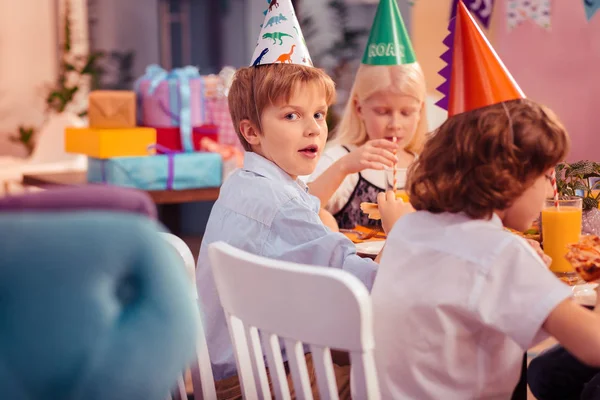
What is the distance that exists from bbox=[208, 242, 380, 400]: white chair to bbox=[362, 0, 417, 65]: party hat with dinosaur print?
1.20m

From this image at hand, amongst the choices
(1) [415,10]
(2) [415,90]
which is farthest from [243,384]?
(1) [415,10]

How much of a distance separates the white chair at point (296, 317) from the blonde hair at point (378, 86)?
52.5 inches

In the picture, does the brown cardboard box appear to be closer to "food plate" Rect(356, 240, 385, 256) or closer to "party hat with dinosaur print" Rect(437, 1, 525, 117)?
"food plate" Rect(356, 240, 385, 256)

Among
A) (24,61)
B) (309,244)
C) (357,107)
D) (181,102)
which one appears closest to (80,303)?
(309,244)

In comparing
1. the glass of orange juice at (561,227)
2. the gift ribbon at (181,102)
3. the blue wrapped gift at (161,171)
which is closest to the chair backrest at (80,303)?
the glass of orange juice at (561,227)

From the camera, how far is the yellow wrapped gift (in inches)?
136

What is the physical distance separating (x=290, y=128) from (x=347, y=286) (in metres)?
0.79

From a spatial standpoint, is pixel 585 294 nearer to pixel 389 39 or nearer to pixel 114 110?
pixel 389 39

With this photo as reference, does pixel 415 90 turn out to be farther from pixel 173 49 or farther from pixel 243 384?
pixel 173 49

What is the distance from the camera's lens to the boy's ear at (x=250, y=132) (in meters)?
1.68

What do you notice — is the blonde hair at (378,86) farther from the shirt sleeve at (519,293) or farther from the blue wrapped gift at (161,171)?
the shirt sleeve at (519,293)

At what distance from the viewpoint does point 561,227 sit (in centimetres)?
160

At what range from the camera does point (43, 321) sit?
67cm

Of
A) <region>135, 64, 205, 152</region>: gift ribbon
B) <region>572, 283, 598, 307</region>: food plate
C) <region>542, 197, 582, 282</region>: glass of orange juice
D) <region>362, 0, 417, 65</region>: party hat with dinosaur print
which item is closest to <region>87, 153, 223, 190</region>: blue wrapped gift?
<region>135, 64, 205, 152</region>: gift ribbon
